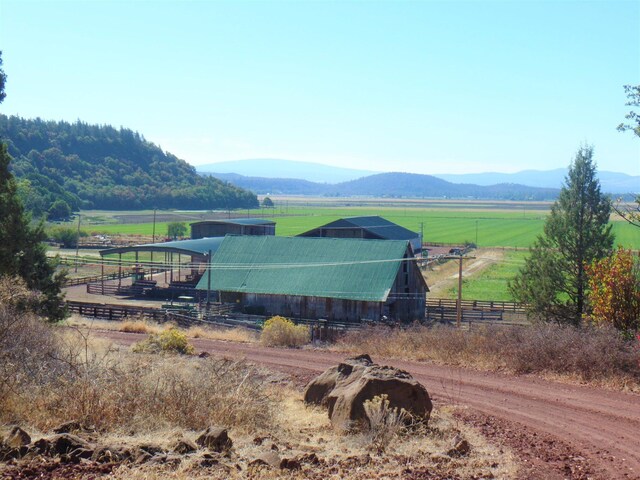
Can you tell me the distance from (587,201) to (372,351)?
43.9ft

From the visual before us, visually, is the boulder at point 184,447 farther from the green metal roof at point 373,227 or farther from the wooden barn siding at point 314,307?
the green metal roof at point 373,227

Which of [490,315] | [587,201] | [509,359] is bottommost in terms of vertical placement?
[490,315]

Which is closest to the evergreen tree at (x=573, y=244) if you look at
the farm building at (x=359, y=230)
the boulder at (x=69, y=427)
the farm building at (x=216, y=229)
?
the boulder at (x=69, y=427)

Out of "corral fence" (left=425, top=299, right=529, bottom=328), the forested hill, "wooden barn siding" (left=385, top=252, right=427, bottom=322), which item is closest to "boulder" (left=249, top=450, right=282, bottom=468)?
"wooden barn siding" (left=385, top=252, right=427, bottom=322)

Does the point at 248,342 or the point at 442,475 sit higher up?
the point at 442,475

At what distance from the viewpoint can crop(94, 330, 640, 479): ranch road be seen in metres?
10.7

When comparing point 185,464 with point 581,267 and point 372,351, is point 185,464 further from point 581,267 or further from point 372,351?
point 581,267

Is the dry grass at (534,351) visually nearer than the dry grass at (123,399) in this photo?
No

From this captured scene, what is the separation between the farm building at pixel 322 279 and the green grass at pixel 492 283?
1023 cm

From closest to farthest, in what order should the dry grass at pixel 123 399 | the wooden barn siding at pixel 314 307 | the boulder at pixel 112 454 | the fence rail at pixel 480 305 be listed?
the boulder at pixel 112 454 → the dry grass at pixel 123 399 → the wooden barn siding at pixel 314 307 → the fence rail at pixel 480 305

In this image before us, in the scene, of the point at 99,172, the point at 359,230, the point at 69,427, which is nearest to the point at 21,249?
the point at 69,427

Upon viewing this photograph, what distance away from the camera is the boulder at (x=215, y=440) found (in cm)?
1011

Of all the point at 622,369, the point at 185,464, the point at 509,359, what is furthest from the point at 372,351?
the point at 185,464

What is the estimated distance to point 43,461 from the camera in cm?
912
